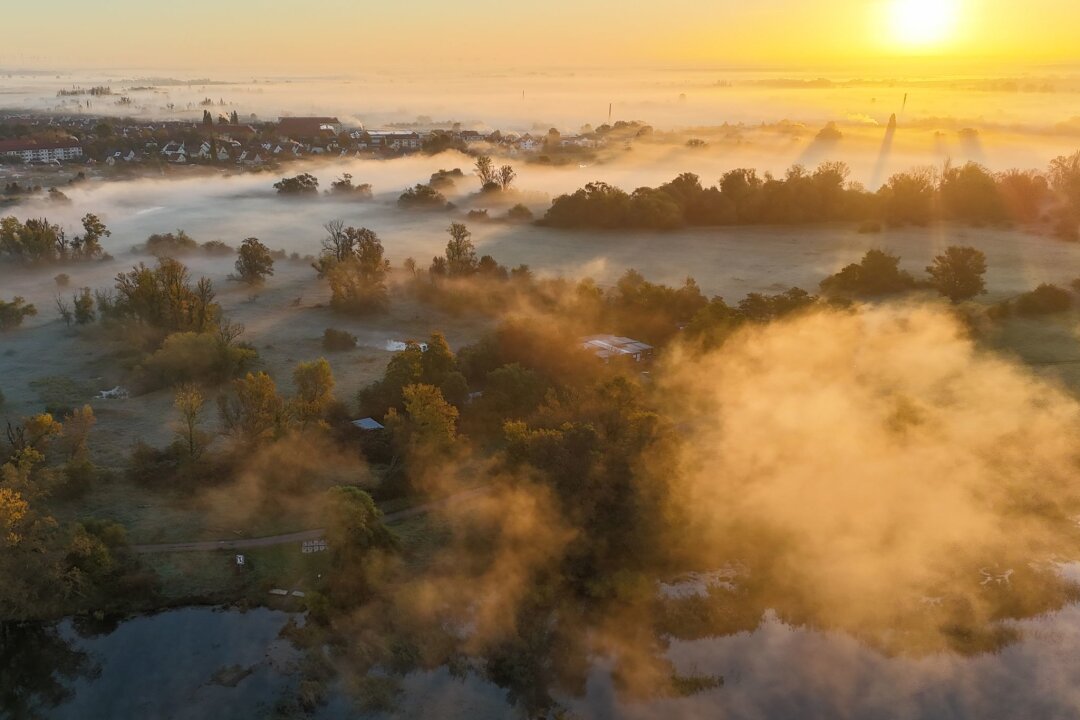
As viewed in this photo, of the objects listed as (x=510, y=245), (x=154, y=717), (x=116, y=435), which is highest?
(x=510, y=245)

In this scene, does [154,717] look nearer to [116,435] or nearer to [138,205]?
[116,435]

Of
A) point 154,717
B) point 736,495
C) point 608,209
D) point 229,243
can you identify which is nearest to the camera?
point 154,717

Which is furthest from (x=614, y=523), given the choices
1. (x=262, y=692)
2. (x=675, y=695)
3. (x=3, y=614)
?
(x=3, y=614)

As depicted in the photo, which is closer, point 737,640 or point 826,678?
point 826,678

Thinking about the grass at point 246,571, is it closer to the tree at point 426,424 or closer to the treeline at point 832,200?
the tree at point 426,424

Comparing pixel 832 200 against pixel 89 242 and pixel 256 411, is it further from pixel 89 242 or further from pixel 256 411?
pixel 89 242

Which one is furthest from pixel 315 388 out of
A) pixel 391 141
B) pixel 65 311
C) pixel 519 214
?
pixel 391 141
